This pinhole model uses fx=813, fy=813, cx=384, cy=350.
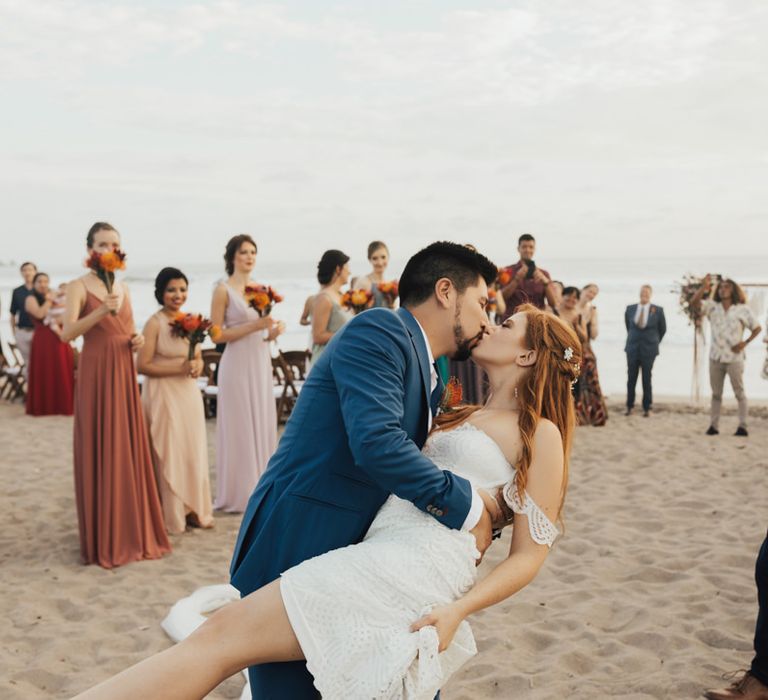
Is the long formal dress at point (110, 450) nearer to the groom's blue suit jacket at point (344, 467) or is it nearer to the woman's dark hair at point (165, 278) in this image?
the woman's dark hair at point (165, 278)

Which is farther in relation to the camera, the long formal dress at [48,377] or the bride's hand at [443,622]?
the long formal dress at [48,377]

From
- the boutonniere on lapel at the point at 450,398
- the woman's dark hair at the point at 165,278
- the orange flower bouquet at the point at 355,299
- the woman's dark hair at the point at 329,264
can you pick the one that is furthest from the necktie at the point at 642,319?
the boutonniere on lapel at the point at 450,398

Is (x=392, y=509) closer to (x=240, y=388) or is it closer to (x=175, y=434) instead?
(x=175, y=434)

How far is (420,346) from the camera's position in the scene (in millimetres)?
2549

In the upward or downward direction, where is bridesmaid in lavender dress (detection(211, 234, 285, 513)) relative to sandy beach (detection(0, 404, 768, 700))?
upward

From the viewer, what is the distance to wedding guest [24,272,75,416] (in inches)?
507

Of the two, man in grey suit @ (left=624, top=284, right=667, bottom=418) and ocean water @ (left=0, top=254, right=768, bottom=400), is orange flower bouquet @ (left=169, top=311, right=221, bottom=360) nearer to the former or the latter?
ocean water @ (left=0, top=254, right=768, bottom=400)

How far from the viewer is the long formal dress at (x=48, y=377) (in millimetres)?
12859

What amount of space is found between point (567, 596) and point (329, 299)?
3643 mm

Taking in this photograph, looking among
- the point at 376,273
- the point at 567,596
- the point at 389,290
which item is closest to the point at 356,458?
the point at 567,596

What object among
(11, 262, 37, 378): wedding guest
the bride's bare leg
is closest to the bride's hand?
the bride's bare leg

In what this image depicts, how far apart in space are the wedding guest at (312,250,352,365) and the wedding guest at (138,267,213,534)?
151cm

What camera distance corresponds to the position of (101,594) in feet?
17.3

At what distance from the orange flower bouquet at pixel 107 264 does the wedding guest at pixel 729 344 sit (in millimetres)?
8063
